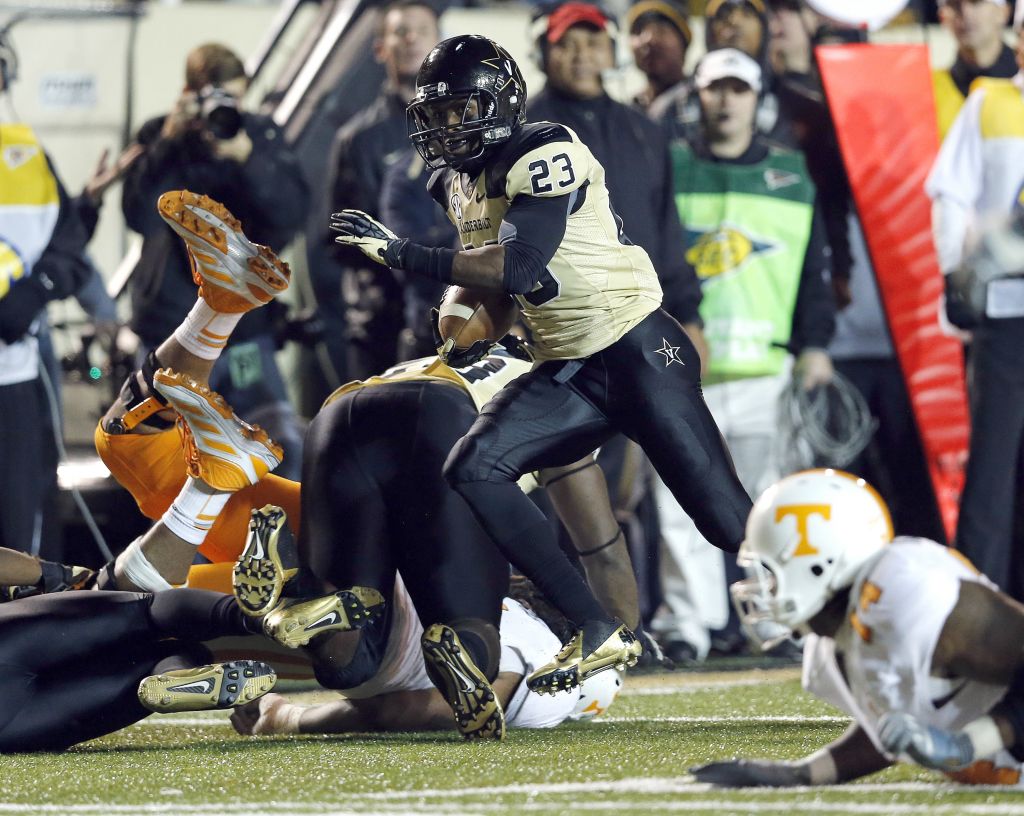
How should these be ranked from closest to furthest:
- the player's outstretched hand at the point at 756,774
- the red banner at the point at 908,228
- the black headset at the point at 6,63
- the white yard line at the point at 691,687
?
the player's outstretched hand at the point at 756,774, the white yard line at the point at 691,687, the black headset at the point at 6,63, the red banner at the point at 908,228

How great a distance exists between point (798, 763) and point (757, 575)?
0.38 m

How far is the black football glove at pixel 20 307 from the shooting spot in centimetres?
A: 634

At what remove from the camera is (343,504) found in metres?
4.82

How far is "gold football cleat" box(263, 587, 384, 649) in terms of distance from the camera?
14.9ft

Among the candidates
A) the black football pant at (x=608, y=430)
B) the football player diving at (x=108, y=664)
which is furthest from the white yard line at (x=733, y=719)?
the football player diving at (x=108, y=664)

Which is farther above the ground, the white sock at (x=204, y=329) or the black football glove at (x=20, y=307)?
the white sock at (x=204, y=329)

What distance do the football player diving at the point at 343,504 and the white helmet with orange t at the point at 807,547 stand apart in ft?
3.99

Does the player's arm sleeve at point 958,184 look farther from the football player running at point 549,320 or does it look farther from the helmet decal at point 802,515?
the helmet decal at point 802,515

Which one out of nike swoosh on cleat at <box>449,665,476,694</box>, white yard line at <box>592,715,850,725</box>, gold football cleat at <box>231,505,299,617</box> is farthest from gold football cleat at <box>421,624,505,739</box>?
white yard line at <box>592,715,850,725</box>

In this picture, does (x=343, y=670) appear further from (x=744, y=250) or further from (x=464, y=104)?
(x=744, y=250)

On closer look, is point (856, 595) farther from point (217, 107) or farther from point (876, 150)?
point (876, 150)

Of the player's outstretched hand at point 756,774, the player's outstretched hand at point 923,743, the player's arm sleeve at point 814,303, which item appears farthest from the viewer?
the player's arm sleeve at point 814,303

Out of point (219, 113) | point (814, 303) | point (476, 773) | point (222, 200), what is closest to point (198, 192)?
point (222, 200)

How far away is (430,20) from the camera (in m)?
7.12
